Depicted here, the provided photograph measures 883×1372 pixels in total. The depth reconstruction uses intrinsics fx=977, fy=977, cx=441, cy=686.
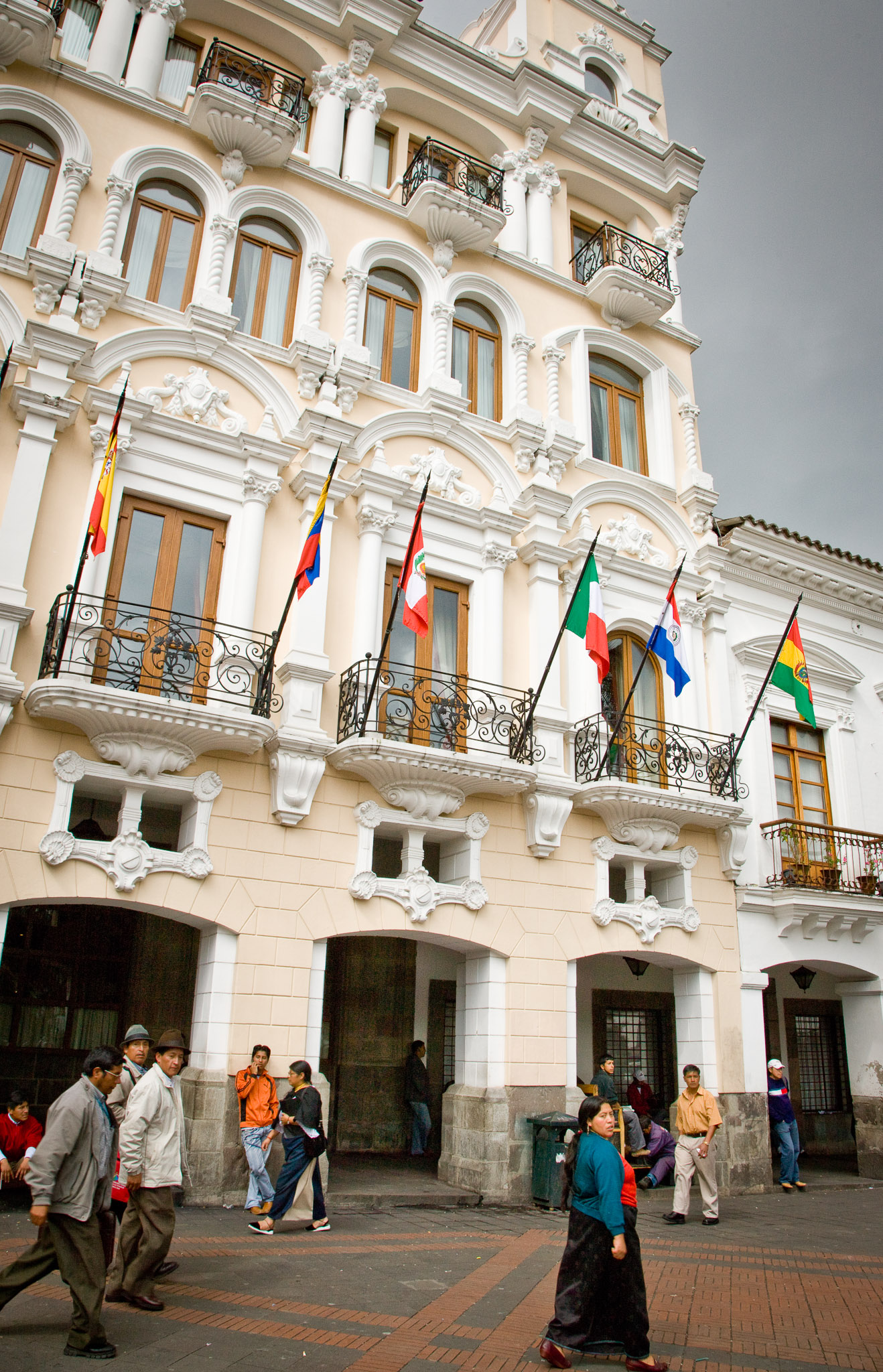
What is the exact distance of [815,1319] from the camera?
7320 millimetres

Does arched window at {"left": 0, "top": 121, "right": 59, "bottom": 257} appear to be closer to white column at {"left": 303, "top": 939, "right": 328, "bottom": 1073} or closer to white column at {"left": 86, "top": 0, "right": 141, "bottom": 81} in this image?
white column at {"left": 86, "top": 0, "right": 141, "bottom": 81}

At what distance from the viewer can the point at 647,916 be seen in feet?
46.9

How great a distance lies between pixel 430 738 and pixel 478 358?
289 inches

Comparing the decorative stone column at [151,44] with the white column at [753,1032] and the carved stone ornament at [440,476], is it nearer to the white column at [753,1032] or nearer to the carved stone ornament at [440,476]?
the carved stone ornament at [440,476]

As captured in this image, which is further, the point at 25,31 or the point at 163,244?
the point at 163,244

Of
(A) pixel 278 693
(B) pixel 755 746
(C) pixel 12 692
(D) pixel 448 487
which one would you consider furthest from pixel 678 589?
(C) pixel 12 692

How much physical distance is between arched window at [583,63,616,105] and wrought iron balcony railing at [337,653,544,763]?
48.0ft

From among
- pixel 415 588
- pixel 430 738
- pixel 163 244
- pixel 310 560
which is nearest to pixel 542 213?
pixel 163 244

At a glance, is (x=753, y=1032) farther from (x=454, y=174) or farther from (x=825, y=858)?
(x=454, y=174)

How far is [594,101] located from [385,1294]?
2121 centimetres

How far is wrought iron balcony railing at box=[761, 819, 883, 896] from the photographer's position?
15828mm

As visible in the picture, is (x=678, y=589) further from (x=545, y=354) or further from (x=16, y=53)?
(x=16, y=53)

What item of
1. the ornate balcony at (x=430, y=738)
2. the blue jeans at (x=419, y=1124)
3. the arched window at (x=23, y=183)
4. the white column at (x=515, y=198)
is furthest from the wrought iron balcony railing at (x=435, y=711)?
the white column at (x=515, y=198)

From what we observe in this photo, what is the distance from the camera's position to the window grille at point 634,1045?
16.3m
